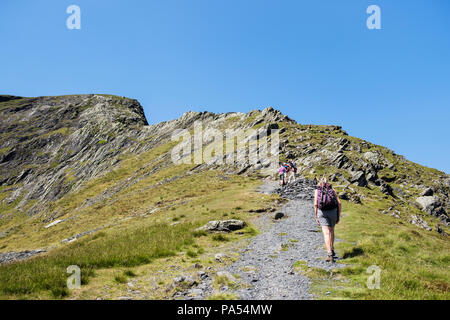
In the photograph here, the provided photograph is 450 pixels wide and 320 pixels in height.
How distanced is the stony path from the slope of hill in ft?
3.47

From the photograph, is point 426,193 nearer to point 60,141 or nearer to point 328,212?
point 328,212

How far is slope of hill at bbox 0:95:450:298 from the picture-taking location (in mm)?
10820

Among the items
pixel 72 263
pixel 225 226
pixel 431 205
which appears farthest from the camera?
pixel 431 205

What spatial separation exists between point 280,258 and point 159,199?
118 feet

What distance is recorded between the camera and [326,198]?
39.5 feet

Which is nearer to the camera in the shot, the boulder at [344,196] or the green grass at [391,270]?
the green grass at [391,270]

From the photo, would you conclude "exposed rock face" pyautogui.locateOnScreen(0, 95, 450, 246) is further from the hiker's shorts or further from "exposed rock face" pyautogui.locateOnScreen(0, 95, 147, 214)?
the hiker's shorts

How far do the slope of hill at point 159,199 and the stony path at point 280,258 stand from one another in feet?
3.47

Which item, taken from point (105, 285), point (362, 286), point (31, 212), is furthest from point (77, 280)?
point (31, 212)

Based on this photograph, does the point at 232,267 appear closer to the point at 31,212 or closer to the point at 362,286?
the point at 362,286

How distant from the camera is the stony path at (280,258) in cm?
845

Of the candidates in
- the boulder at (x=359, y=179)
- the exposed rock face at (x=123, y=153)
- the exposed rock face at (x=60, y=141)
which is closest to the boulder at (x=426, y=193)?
the exposed rock face at (x=123, y=153)

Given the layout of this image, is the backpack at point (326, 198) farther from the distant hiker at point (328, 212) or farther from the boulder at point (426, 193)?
the boulder at point (426, 193)

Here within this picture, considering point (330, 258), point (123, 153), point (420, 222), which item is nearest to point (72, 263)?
point (330, 258)
